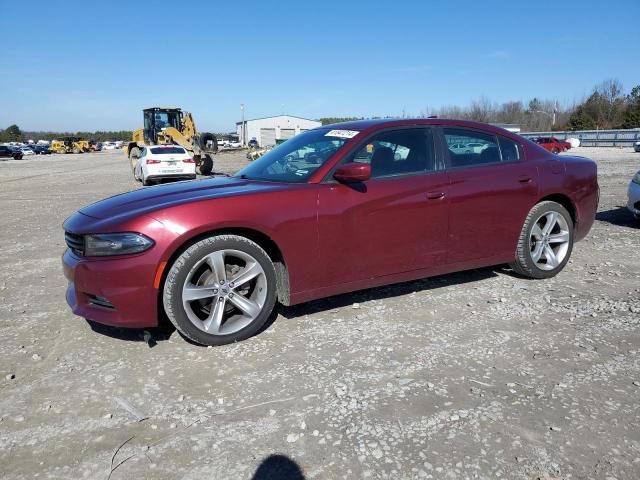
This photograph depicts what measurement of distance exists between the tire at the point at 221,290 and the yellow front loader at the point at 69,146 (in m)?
70.4

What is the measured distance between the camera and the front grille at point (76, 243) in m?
3.16

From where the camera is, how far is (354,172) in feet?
11.1

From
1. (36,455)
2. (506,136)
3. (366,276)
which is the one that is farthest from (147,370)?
(506,136)

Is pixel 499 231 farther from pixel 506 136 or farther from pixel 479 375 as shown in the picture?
pixel 479 375

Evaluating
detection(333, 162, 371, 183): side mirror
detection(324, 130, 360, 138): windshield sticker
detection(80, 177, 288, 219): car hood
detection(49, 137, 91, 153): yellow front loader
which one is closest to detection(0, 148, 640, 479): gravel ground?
detection(80, 177, 288, 219): car hood

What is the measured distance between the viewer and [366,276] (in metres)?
3.64

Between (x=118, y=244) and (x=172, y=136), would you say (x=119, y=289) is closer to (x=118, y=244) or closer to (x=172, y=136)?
(x=118, y=244)

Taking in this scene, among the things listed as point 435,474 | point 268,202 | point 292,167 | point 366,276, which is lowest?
point 435,474

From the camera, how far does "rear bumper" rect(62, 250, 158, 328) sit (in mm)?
2982

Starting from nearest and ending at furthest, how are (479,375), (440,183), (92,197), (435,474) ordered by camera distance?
(435,474) → (479,375) → (440,183) → (92,197)

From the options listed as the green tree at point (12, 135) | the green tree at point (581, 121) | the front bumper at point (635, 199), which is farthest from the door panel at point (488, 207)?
the green tree at point (12, 135)

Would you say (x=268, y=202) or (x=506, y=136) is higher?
(x=506, y=136)

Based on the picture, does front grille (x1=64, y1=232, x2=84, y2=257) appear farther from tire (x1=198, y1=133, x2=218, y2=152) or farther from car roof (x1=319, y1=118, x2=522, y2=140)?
tire (x1=198, y1=133, x2=218, y2=152)

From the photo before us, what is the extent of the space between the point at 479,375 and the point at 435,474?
0.96 meters
